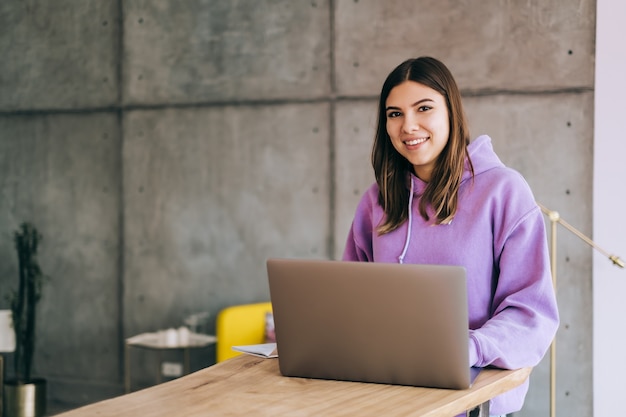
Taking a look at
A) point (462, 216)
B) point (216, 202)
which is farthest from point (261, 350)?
point (216, 202)

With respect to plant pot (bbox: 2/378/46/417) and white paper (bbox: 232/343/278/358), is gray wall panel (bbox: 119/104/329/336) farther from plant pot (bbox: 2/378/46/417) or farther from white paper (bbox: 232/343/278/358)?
white paper (bbox: 232/343/278/358)

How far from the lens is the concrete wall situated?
4168 millimetres

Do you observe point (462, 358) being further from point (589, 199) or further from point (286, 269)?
point (589, 199)

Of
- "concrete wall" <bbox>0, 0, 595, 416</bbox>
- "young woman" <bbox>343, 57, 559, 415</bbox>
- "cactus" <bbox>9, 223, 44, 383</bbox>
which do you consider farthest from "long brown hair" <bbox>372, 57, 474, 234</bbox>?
"cactus" <bbox>9, 223, 44, 383</bbox>

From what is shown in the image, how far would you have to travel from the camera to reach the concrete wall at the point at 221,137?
4168 mm

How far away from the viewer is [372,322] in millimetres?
1606

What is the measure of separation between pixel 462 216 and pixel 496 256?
0.12 meters

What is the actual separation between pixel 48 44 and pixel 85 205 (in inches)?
45.9

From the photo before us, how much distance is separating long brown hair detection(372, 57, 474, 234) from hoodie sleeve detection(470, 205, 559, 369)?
0.17 m

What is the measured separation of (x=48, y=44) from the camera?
5531 millimetres

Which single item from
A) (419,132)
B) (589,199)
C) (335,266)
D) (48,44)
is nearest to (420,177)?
(419,132)

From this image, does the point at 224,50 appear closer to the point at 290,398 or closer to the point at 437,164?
the point at 437,164

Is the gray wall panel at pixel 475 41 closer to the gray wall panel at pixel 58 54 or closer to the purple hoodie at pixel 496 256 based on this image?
the gray wall panel at pixel 58 54

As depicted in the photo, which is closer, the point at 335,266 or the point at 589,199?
the point at 335,266
